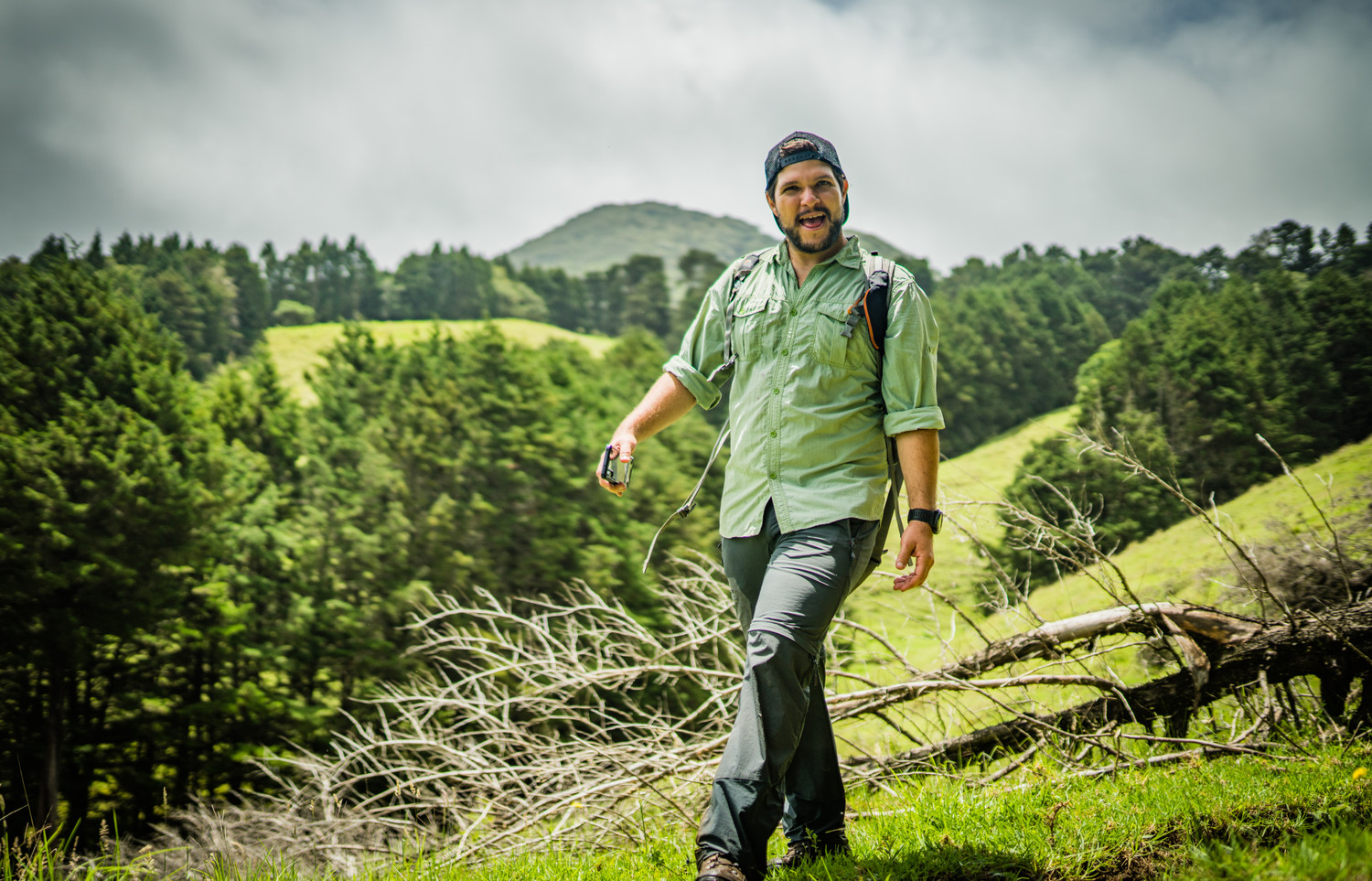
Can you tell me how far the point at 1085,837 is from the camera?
2.26m

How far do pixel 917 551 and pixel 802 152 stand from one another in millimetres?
1318

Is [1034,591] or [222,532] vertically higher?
[1034,591]

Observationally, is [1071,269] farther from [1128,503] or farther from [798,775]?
[798,775]

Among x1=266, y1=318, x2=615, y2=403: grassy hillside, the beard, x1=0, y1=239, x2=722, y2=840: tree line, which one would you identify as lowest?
x1=0, y1=239, x2=722, y2=840: tree line

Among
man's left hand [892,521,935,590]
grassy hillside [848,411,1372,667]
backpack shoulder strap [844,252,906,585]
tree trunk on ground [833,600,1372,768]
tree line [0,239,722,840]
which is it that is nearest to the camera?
man's left hand [892,521,935,590]

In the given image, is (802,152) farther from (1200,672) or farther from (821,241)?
(1200,672)

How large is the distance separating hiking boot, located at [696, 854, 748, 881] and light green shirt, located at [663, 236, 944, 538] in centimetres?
90

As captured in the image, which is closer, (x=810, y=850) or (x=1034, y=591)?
Answer: (x=810, y=850)

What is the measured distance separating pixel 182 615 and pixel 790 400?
20679 mm

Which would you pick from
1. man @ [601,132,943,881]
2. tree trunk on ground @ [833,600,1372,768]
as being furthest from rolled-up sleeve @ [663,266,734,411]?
tree trunk on ground @ [833,600,1372,768]

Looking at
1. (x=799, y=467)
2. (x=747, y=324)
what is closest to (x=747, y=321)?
(x=747, y=324)

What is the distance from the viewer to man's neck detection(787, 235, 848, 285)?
8.50ft

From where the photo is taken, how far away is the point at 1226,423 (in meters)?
22.6

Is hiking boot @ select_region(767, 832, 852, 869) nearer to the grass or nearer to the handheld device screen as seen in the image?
the grass
